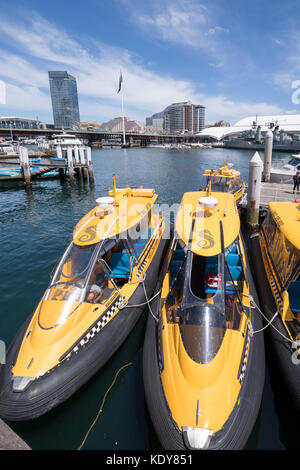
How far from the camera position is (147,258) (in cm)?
987

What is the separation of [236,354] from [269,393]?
220 cm

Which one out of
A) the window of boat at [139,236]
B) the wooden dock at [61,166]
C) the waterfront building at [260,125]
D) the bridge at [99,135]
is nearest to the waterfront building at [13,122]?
the bridge at [99,135]

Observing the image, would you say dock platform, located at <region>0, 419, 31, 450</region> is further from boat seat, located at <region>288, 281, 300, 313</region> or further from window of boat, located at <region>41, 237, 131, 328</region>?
boat seat, located at <region>288, 281, 300, 313</region>

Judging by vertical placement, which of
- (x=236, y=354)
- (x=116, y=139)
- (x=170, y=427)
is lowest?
(x=170, y=427)

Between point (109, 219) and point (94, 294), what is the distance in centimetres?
253

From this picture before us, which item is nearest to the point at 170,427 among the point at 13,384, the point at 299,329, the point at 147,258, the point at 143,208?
the point at 13,384

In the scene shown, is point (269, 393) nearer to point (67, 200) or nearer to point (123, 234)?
point (123, 234)

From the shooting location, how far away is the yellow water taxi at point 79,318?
515 centimetres

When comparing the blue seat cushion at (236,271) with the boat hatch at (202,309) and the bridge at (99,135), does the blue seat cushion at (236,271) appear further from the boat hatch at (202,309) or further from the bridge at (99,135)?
the bridge at (99,135)

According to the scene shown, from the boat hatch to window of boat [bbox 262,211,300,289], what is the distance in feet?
4.18

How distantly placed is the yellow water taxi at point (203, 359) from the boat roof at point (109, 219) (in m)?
2.09

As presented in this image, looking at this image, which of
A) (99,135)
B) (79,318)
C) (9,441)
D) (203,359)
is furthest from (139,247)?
(99,135)

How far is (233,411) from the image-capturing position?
4434 millimetres

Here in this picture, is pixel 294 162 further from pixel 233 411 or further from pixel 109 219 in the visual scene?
pixel 233 411
